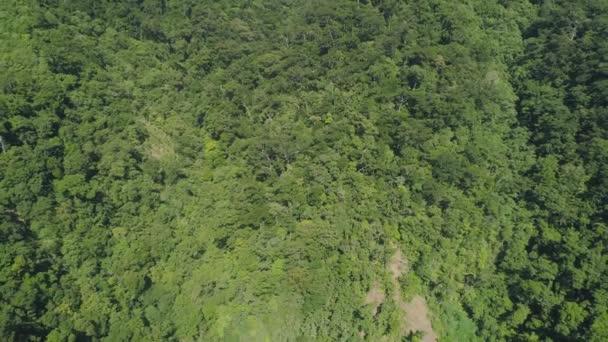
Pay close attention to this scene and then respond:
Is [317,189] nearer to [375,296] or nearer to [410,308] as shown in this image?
[375,296]

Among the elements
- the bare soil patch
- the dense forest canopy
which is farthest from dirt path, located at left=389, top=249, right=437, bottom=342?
the bare soil patch

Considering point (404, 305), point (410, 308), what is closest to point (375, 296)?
point (404, 305)

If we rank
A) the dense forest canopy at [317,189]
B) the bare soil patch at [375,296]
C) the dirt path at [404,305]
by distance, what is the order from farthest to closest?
the bare soil patch at [375,296], the dirt path at [404,305], the dense forest canopy at [317,189]

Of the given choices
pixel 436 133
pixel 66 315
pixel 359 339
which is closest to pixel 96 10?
pixel 66 315

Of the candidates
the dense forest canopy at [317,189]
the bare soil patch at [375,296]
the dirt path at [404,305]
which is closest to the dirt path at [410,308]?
the dirt path at [404,305]

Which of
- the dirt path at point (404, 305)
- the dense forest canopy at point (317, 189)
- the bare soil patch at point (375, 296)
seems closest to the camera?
the dense forest canopy at point (317, 189)

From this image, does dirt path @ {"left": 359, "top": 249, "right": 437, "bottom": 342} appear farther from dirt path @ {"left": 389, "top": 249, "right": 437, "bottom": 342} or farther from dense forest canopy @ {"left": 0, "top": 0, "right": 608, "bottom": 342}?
dense forest canopy @ {"left": 0, "top": 0, "right": 608, "bottom": 342}

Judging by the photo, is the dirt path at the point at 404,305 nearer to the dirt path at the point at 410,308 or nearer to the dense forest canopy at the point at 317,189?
the dirt path at the point at 410,308

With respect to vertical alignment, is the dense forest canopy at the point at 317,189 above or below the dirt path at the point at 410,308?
above

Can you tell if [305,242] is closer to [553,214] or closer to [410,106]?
[410,106]
